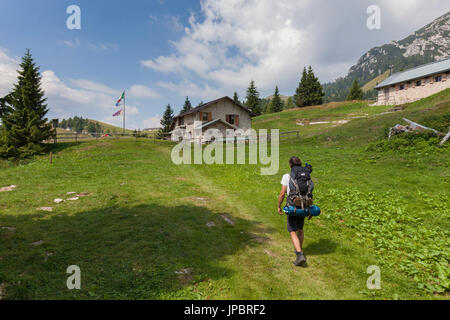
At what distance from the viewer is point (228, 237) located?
24.2ft

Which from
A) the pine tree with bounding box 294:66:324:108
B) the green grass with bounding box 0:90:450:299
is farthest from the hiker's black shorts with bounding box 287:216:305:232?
the pine tree with bounding box 294:66:324:108

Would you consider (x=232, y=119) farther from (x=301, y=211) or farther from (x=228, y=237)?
(x=301, y=211)

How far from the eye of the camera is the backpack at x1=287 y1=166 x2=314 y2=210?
18.7 ft

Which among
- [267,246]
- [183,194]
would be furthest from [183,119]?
[267,246]

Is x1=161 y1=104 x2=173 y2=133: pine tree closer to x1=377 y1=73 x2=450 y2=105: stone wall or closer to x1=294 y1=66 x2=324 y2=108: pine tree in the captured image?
x1=294 y1=66 x2=324 y2=108: pine tree

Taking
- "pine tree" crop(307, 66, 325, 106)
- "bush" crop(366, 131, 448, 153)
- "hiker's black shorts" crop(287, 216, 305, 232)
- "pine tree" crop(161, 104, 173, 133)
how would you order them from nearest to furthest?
"hiker's black shorts" crop(287, 216, 305, 232) → "bush" crop(366, 131, 448, 153) → "pine tree" crop(307, 66, 325, 106) → "pine tree" crop(161, 104, 173, 133)

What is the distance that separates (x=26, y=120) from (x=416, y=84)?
69.8 meters

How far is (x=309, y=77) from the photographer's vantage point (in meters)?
75.0

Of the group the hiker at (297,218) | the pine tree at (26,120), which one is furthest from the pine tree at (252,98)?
the hiker at (297,218)

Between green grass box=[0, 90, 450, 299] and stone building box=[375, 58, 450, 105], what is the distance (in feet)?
131

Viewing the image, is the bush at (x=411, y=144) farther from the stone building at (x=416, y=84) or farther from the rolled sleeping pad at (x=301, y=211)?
the stone building at (x=416, y=84)

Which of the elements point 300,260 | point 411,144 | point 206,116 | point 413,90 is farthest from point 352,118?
point 300,260

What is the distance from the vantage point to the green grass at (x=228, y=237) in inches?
188
